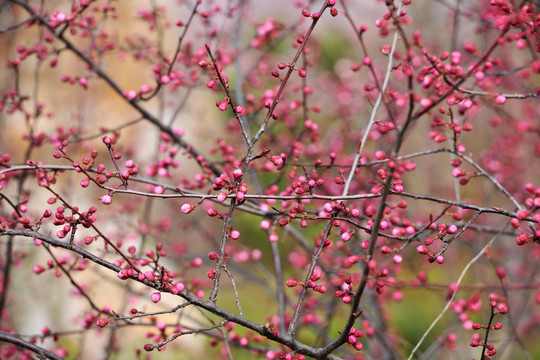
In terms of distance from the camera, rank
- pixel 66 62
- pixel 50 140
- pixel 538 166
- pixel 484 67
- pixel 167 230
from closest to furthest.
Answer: pixel 484 67 → pixel 50 140 → pixel 167 230 → pixel 538 166 → pixel 66 62

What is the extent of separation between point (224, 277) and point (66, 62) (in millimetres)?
3934

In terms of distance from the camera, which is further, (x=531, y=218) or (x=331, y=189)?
(x=331, y=189)

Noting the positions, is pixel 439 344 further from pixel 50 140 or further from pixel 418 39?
pixel 50 140

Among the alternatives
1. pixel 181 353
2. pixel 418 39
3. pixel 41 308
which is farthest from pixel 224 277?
pixel 418 39

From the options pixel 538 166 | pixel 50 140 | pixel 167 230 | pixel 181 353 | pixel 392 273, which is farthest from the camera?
pixel 538 166

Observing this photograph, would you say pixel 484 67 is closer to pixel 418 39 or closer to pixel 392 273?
pixel 418 39

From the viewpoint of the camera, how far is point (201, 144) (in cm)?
900

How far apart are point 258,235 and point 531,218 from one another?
705 centimetres

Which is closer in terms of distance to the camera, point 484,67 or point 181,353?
point 484,67

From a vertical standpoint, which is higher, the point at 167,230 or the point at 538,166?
the point at 538,166

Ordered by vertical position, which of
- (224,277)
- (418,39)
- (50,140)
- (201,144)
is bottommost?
(418,39)

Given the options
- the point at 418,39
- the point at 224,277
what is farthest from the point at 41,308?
the point at 418,39

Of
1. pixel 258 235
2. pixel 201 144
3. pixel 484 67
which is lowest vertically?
pixel 484 67

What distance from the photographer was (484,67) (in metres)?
1.98
